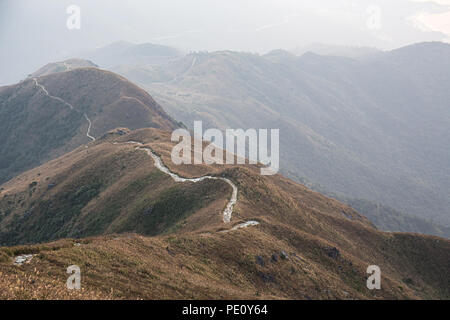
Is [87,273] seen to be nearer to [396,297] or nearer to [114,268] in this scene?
[114,268]

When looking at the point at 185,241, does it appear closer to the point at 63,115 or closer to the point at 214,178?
the point at 214,178

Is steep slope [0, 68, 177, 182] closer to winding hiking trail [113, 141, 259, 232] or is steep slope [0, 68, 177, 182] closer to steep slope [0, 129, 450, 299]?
steep slope [0, 129, 450, 299]

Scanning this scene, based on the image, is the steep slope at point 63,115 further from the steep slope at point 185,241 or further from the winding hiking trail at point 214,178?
the winding hiking trail at point 214,178

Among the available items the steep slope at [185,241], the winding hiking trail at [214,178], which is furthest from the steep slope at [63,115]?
the winding hiking trail at [214,178]

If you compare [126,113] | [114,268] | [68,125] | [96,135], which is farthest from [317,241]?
[68,125]

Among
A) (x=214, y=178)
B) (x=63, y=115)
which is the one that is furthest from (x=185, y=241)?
(x=63, y=115)
